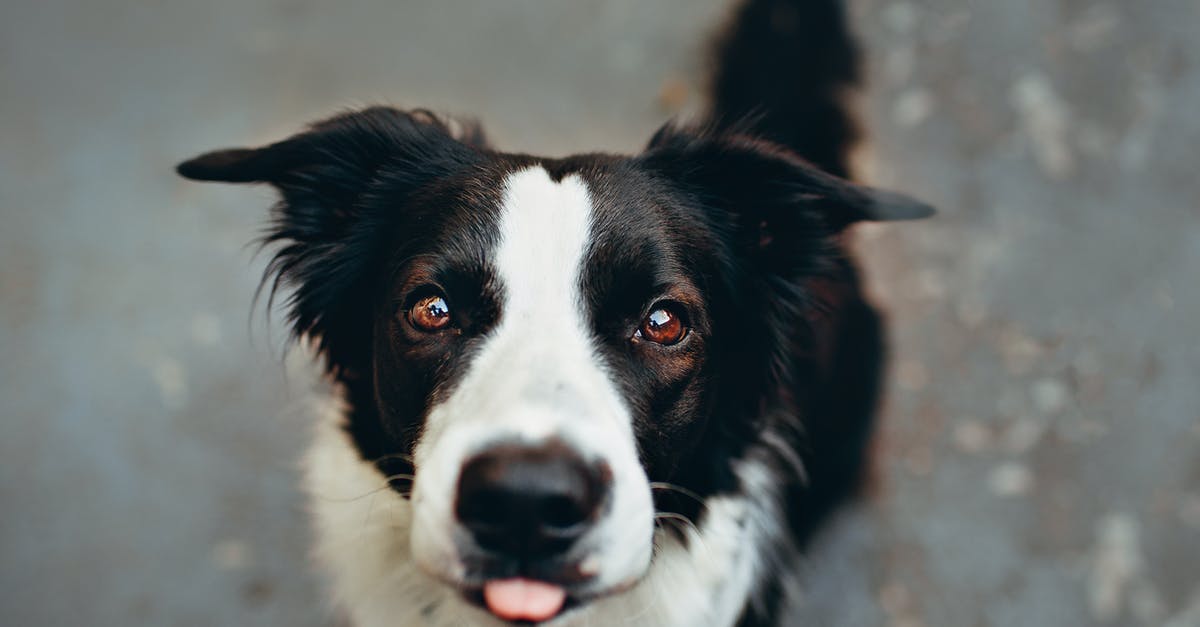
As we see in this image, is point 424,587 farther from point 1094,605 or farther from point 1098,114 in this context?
point 1098,114

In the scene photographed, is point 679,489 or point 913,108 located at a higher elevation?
point 913,108

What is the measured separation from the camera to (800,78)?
9.37ft

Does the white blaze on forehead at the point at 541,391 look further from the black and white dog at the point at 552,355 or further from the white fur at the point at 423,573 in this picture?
the white fur at the point at 423,573

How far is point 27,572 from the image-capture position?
9.48ft

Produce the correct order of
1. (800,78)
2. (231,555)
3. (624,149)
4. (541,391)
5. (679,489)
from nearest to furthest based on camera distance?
(541,391) < (679,489) < (800,78) < (231,555) < (624,149)

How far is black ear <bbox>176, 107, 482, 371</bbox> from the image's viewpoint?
6.88ft

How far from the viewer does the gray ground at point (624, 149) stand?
9.83 feet

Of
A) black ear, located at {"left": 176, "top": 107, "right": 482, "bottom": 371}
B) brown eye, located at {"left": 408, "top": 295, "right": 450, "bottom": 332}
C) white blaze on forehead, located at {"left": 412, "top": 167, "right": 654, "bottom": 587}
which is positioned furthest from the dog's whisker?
black ear, located at {"left": 176, "top": 107, "right": 482, "bottom": 371}

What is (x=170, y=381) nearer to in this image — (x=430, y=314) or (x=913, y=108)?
(x=430, y=314)

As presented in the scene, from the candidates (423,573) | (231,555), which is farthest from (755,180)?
(231,555)

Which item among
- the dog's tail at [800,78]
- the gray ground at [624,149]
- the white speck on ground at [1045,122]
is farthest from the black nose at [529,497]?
the white speck on ground at [1045,122]

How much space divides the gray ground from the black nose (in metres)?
1.76

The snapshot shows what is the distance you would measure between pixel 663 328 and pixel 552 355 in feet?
1.06

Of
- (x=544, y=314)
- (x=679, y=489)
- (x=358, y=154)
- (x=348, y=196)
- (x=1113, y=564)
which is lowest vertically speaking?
(x=1113, y=564)
